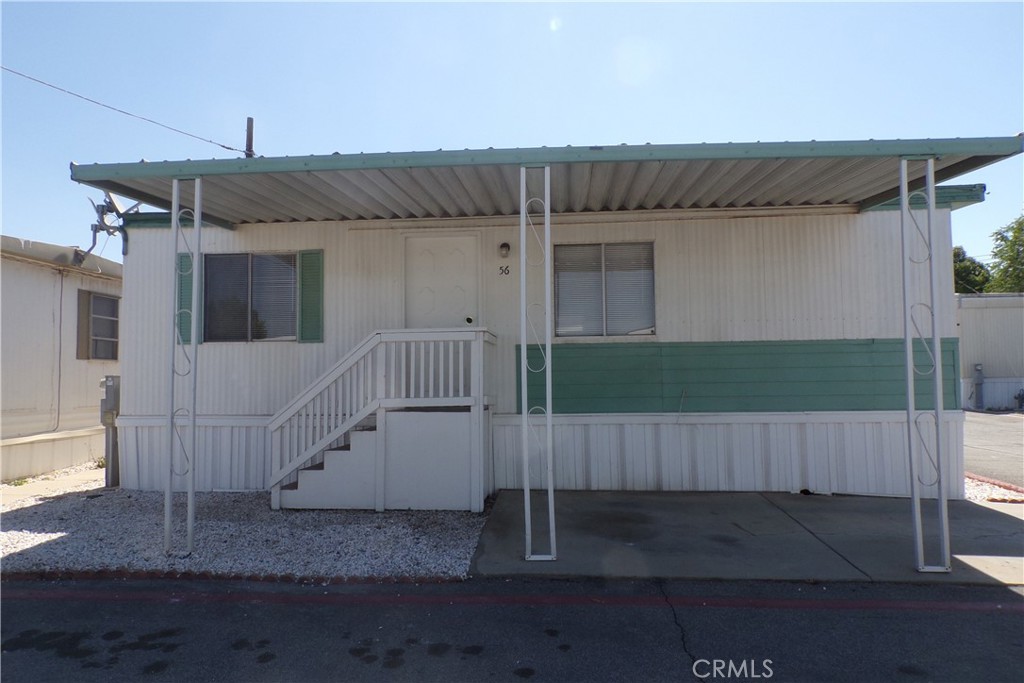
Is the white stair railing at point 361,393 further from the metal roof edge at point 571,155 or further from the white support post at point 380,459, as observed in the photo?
the metal roof edge at point 571,155

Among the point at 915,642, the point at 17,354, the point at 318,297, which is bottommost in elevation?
the point at 915,642

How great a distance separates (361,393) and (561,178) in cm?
330

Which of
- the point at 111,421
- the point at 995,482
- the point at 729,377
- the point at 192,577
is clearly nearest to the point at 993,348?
the point at 995,482

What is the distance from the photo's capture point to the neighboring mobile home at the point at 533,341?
730 cm

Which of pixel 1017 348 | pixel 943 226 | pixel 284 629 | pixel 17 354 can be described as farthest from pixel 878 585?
pixel 1017 348

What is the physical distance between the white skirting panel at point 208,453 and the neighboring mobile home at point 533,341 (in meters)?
0.03

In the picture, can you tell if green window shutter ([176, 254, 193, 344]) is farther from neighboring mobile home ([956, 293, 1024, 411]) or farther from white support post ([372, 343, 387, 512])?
neighboring mobile home ([956, 293, 1024, 411])

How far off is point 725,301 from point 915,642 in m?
4.75

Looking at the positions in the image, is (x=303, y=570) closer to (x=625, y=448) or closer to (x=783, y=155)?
(x=625, y=448)

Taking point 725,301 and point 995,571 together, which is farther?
point 725,301

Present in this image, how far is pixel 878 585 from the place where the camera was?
5.04m

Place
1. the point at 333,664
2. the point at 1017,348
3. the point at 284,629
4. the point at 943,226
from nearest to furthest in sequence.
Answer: the point at 333,664 → the point at 284,629 → the point at 943,226 → the point at 1017,348

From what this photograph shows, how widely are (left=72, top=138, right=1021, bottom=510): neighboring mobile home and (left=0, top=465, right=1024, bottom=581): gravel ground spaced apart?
475 mm

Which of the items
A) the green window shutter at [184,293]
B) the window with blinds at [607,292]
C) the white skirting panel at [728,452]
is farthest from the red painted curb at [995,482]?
the green window shutter at [184,293]
